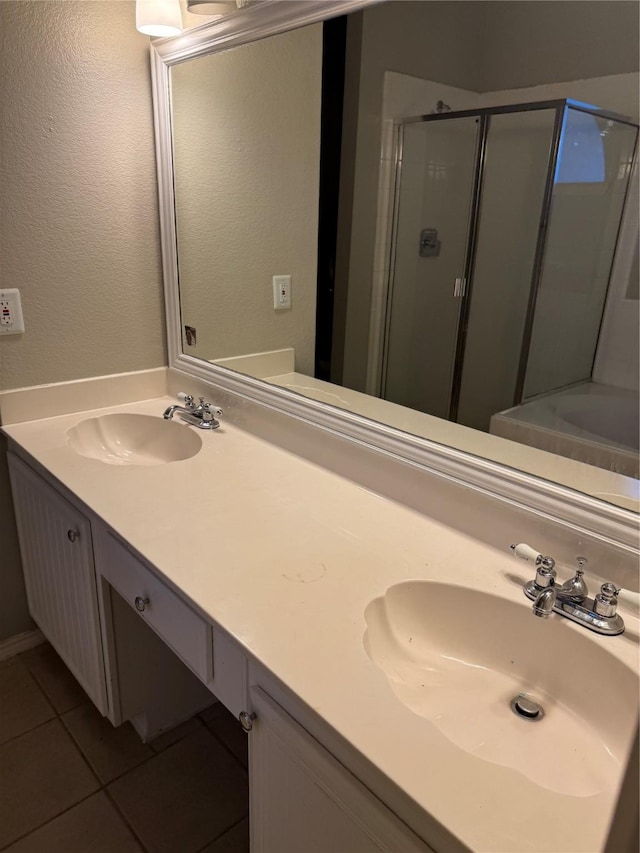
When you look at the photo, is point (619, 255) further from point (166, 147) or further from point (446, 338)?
point (166, 147)

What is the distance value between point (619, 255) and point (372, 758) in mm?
1329

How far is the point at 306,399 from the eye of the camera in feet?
5.13

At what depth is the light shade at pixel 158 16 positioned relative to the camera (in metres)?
1.54

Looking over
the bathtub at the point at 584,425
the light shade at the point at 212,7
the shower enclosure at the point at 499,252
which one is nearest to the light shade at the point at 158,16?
the light shade at the point at 212,7

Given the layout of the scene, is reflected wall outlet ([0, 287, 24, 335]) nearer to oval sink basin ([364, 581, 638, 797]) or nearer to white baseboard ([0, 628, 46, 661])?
white baseboard ([0, 628, 46, 661])

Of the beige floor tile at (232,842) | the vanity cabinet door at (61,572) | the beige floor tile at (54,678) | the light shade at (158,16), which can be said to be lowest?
the beige floor tile at (232,842)

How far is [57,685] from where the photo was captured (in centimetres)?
182

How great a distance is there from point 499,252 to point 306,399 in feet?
2.22

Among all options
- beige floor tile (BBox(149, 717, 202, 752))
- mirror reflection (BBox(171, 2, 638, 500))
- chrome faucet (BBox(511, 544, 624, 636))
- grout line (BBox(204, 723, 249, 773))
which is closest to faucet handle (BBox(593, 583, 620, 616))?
chrome faucet (BBox(511, 544, 624, 636))

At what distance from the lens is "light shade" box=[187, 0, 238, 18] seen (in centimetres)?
150

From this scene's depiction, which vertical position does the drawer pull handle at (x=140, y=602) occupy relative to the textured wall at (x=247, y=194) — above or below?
below

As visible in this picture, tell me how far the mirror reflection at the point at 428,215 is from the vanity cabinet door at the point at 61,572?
2.19ft

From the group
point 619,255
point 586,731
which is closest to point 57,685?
point 586,731

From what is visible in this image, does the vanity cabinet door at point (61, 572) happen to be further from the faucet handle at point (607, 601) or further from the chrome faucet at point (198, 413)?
the faucet handle at point (607, 601)
